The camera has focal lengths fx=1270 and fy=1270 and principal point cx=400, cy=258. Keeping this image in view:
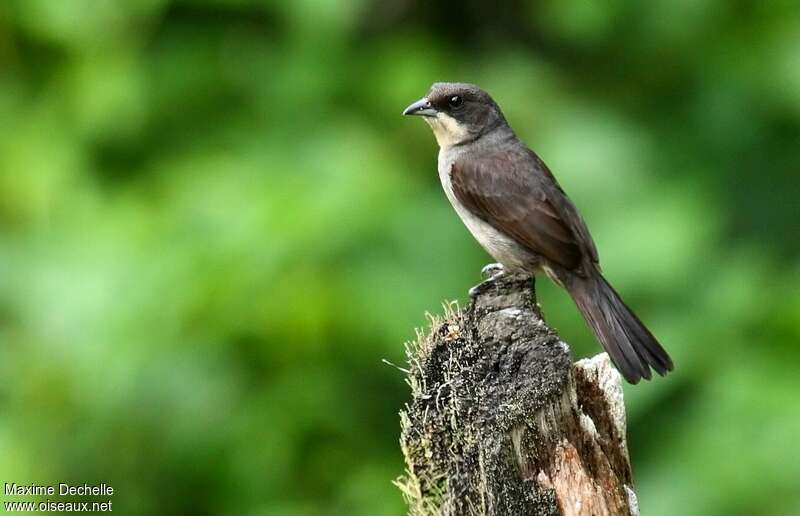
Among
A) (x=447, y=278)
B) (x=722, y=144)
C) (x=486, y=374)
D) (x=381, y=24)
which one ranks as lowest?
(x=486, y=374)

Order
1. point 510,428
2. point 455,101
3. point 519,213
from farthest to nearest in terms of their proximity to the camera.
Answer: point 455,101
point 519,213
point 510,428

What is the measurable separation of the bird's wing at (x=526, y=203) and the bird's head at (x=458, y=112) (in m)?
0.21

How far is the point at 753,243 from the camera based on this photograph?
6887 millimetres

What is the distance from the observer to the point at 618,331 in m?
4.88

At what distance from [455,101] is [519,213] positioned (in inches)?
31.3

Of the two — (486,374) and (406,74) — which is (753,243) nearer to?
(406,74)

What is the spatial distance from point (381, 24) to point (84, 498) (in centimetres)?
285

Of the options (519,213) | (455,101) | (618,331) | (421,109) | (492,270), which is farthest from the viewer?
(455,101)

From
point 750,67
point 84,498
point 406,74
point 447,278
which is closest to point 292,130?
point 406,74

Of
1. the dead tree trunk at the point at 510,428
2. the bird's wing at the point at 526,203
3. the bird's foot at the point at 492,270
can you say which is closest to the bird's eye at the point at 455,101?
the bird's wing at the point at 526,203

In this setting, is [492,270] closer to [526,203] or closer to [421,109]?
[526,203]

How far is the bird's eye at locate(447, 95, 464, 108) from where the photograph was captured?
6004mm

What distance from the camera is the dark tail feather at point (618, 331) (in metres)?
4.66

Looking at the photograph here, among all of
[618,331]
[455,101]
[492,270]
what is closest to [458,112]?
[455,101]
